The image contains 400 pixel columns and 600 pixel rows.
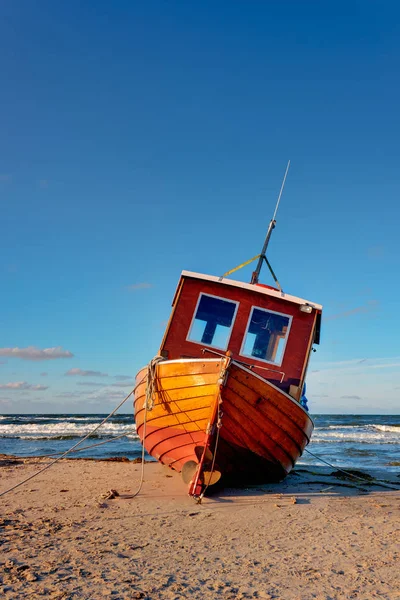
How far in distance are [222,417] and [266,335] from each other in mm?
2227

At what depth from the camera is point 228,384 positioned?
6605 millimetres

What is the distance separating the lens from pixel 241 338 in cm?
831

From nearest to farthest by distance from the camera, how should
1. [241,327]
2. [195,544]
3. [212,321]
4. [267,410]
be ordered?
[195,544]
[267,410]
[241,327]
[212,321]

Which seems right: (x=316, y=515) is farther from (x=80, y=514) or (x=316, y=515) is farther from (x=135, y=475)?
(x=135, y=475)

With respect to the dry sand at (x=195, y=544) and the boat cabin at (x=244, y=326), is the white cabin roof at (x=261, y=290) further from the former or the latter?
the dry sand at (x=195, y=544)

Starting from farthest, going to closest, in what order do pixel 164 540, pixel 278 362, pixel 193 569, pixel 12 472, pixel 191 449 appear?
pixel 12 472
pixel 278 362
pixel 191 449
pixel 164 540
pixel 193 569

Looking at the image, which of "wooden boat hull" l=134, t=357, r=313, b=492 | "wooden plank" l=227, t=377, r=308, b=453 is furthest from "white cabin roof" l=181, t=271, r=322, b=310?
"wooden plank" l=227, t=377, r=308, b=453

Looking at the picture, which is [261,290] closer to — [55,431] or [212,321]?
[212,321]

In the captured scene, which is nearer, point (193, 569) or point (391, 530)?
point (193, 569)

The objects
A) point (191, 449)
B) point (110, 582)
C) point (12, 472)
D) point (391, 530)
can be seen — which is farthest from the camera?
point (12, 472)

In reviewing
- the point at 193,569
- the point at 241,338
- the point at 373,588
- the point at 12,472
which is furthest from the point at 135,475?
the point at 373,588

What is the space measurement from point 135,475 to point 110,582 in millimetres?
6521

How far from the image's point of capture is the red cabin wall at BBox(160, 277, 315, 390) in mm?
8219

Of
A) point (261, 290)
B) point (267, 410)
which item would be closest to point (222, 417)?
point (267, 410)
